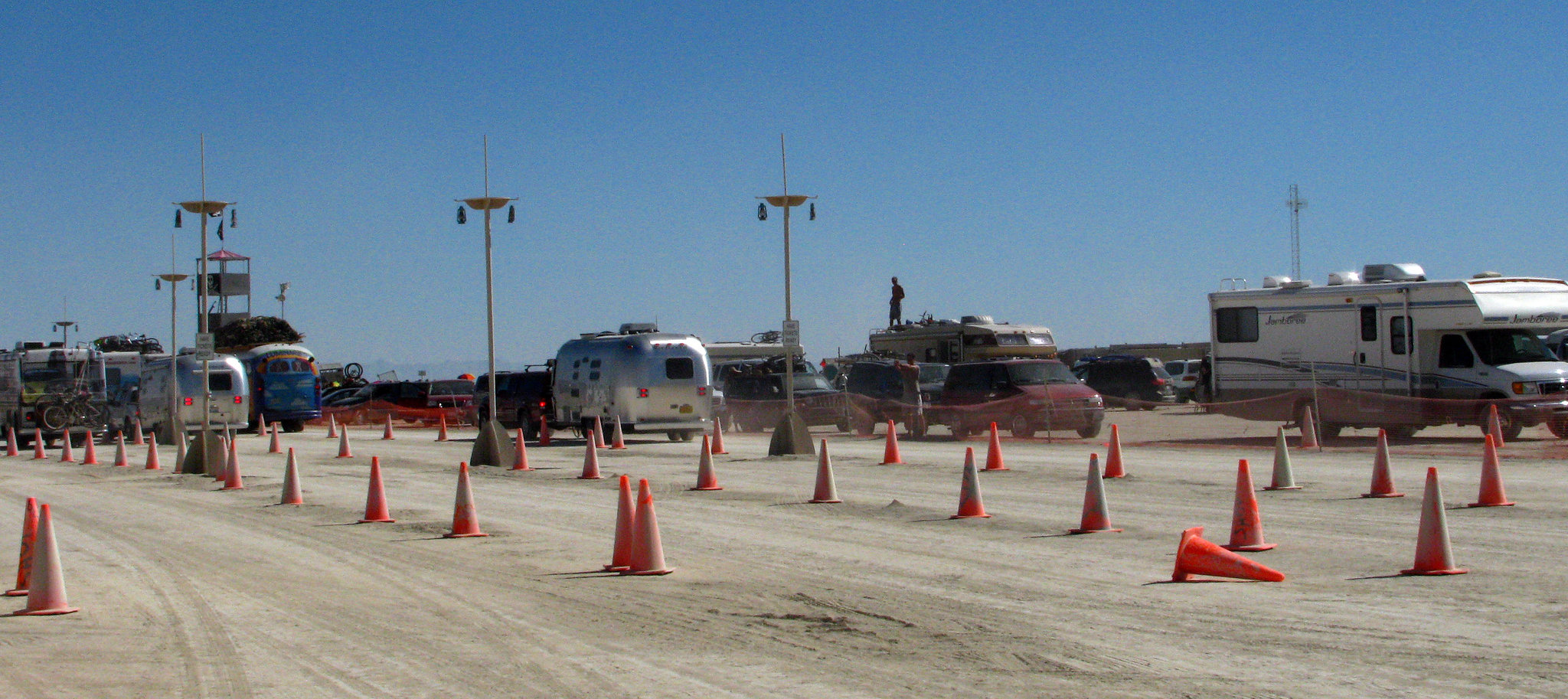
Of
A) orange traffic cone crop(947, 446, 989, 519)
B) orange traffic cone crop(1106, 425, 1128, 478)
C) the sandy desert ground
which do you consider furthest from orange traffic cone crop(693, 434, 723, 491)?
orange traffic cone crop(1106, 425, 1128, 478)

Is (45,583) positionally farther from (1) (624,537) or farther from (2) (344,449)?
(2) (344,449)

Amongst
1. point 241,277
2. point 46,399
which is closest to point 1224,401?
point 46,399

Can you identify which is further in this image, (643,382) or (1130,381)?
(1130,381)

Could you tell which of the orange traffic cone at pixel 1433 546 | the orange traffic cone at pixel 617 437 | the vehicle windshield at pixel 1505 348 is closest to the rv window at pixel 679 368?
the orange traffic cone at pixel 617 437

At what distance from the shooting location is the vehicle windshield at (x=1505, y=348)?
24.3 m

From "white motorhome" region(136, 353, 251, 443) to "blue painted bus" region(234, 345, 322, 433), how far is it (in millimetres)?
1021

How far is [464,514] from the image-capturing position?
14.2 metres

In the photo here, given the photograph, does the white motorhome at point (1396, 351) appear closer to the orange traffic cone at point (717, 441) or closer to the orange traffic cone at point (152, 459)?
the orange traffic cone at point (717, 441)

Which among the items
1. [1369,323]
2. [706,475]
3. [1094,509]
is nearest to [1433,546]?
[1094,509]

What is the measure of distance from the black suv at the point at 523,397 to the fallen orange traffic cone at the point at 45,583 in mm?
22019

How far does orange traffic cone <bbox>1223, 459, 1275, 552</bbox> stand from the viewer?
11.4 meters

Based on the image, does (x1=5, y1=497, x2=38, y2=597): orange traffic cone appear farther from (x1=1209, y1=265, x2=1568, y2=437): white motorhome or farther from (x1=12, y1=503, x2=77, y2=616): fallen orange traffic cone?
(x1=1209, y1=265, x2=1568, y2=437): white motorhome

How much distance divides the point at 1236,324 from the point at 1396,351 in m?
3.26

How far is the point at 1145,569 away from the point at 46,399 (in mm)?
34141
